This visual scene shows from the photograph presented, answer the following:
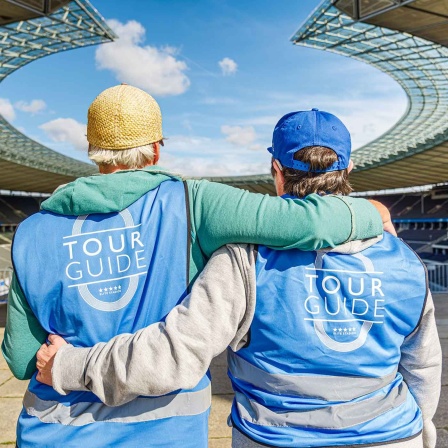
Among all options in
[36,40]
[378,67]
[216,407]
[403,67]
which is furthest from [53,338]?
[378,67]

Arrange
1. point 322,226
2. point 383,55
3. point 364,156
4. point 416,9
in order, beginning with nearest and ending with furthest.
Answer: point 322,226 → point 416,9 → point 383,55 → point 364,156

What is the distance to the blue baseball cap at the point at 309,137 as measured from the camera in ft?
4.76

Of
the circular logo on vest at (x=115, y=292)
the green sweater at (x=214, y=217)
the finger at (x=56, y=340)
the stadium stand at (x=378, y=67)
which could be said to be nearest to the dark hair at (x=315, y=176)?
the green sweater at (x=214, y=217)

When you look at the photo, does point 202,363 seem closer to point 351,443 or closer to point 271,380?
point 271,380

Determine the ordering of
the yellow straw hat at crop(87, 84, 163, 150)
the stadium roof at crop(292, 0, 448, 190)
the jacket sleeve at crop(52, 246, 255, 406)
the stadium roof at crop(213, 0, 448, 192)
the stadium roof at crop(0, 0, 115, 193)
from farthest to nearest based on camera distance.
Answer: the stadium roof at crop(292, 0, 448, 190)
the stadium roof at crop(0, 0, 115, 193)
the stadium roof at crop(213, 0, 448, 192)
the yellow straw hat at crop(87, 84, 163, 150)
the jacket sleeve at crop(52, 246, 255, 406)

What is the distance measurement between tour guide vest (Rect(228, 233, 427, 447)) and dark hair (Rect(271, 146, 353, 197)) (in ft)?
0.82

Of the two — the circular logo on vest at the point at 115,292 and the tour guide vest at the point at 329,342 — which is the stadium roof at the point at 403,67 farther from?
the circular logo on vest at the point at 115,292

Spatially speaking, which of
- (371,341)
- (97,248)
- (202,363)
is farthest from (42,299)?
(371,341)

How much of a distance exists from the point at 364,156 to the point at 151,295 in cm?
4601

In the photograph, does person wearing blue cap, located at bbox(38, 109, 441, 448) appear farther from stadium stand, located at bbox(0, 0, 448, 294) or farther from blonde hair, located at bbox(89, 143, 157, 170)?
stadium stand, located at bbox(0, 0, 448, 294)

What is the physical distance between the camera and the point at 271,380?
1329 millimetres

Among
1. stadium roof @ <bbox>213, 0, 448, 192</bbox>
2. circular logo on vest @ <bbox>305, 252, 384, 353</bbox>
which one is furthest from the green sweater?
stadium roof @ <bbox>213, 0, 448, 192</bbox>

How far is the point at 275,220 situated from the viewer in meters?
1.22

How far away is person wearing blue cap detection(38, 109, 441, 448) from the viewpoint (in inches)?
47.8
